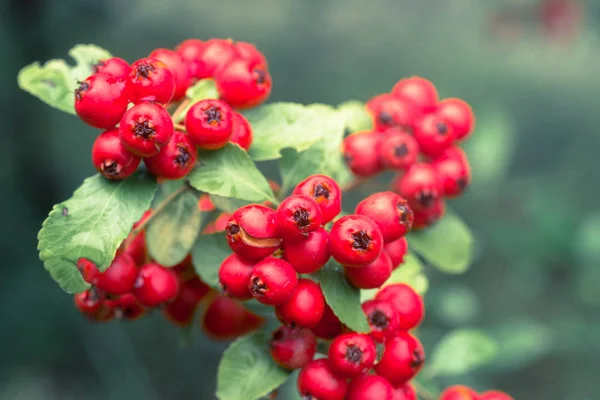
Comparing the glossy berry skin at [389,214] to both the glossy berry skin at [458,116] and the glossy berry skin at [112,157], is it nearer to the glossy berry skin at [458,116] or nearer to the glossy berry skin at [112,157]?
the glossy berry skin at [112,157]

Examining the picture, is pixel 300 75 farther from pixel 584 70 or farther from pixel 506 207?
pixel 584 70

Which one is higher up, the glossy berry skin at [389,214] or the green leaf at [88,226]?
the glossy berry skin at [389,214]

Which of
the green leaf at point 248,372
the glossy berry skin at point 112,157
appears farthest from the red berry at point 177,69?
the green leaf at point 248,372

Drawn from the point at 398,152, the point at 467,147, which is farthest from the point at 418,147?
the point at 467,147

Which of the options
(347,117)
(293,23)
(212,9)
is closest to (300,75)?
(293,23)

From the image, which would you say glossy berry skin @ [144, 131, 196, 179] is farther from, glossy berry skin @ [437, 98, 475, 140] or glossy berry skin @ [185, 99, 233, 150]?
glossy berry skin @ [437, 98, 475, 140]

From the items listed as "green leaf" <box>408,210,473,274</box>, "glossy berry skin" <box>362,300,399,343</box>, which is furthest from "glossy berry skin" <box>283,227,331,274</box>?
"green leaf" <box>408,210,473,274</box>

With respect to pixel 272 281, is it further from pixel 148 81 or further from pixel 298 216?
pixel 148 81
